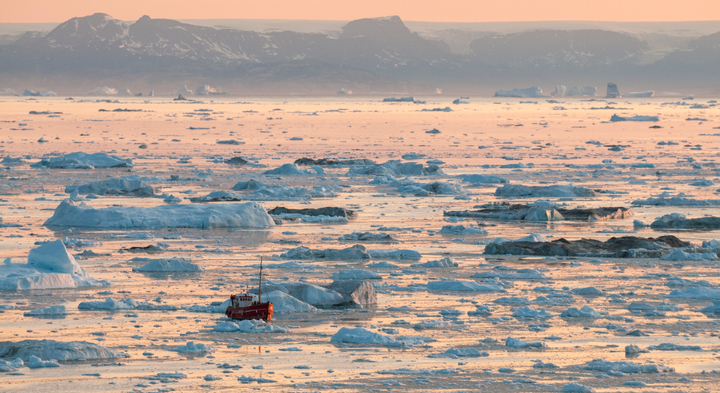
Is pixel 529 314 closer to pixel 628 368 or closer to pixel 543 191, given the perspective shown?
pixel 628 368

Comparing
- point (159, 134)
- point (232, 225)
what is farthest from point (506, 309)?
point (159, 134)

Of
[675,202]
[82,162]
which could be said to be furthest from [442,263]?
[82,162]

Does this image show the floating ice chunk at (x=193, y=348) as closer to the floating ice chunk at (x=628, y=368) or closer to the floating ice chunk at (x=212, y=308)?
the floating ice chunk at (x=212, y=308)

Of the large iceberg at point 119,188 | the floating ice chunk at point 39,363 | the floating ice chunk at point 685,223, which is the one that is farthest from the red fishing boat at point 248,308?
the large iceberg at point 119,188

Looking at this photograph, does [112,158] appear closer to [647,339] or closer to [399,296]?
[399,296]

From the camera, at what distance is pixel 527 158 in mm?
38000

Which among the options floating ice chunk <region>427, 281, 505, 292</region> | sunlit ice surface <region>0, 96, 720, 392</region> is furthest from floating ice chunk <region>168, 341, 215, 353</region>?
floating ice chunk <region>427, 281, 505, 292</region>

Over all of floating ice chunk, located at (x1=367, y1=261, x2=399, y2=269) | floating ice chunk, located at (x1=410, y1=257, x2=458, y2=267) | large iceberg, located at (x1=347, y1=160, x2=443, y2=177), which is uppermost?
large iceberg, located at (x1=347, y1=160, x2=443, y2=177)

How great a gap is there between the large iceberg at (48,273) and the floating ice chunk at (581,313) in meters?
5.08

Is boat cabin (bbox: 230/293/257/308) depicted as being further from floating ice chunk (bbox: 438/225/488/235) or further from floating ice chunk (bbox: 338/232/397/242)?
floating ice chunk (bbox: 438/225/488/235)

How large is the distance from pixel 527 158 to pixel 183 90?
5031 inches

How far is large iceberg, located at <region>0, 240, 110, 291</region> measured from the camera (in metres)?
12.0

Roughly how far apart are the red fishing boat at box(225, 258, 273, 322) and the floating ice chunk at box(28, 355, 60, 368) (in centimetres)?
212

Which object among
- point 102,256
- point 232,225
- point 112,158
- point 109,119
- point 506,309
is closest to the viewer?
point 506,309
